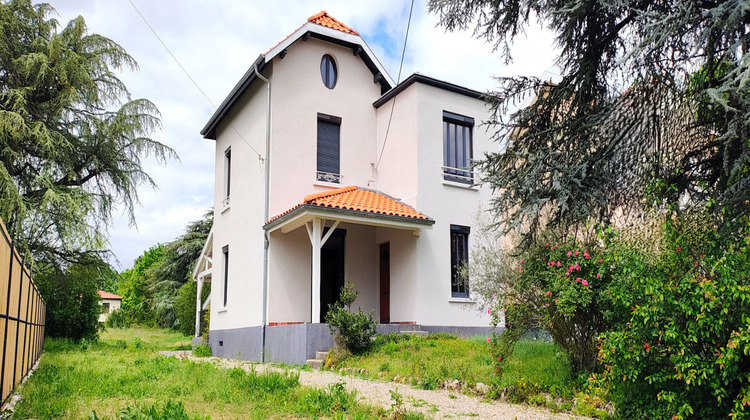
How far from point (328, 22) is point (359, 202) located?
19.4 ft

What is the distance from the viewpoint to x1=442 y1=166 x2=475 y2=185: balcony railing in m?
16.1

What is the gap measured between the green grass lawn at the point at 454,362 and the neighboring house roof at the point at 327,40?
7.82 m

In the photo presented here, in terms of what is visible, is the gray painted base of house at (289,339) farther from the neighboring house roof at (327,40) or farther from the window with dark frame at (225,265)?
the neighboring house roof at (327,40)

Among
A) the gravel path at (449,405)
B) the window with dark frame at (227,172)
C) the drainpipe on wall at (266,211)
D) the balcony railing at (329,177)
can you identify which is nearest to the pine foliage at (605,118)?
the gravel path at (449,405)

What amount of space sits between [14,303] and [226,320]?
10697 mm

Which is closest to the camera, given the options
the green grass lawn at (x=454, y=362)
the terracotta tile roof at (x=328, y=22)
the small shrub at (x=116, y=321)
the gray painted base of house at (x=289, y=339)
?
the green grass lawn at (x=454, y=362)

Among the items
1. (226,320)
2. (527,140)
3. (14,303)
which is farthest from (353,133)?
(14,303)

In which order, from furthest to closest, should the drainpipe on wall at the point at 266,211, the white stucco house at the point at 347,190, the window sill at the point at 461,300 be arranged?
the window sill at the point at 461,300, the white stucco house at the point at 347,190, the drainpipe on wall at the point at 266,211

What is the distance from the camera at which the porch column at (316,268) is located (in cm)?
1331

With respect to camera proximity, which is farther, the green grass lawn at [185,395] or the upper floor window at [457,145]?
the upper floor window at [457,145]

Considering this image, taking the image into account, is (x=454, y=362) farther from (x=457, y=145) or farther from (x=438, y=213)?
(x=457, y=145)

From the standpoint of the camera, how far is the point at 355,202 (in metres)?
14.6

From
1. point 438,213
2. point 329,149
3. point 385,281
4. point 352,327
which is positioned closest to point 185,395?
point 352,327

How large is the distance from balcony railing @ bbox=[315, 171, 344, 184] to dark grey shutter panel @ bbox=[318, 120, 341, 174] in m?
0.15
